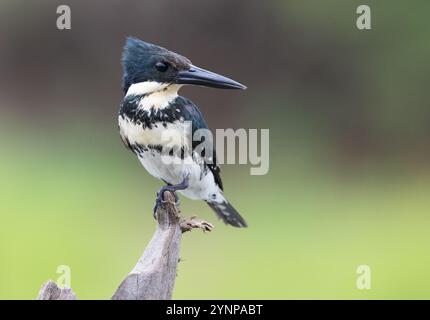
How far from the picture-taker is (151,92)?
2.73m

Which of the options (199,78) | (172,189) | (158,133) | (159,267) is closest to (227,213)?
(172,189)

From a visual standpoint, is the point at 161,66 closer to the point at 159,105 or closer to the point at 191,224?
the point at 159,105

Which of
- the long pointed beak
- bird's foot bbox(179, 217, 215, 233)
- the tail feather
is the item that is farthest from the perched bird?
the tail feather

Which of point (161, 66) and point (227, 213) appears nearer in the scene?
point (161, 66)

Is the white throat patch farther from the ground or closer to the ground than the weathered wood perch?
farther from the ground

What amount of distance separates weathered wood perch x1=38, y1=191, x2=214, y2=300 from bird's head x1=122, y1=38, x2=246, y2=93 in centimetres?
39

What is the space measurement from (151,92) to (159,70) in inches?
3.0

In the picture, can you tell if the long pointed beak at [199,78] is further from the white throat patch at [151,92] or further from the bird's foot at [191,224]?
the bird's foot at [191,224]

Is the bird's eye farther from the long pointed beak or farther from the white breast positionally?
the white breast

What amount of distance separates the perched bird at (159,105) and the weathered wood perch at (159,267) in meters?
0.19

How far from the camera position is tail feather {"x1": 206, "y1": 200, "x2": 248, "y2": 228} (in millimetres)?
3436

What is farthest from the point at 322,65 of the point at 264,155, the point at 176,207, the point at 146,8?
the point at 176,207

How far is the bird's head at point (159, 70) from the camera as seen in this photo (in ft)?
8.91
